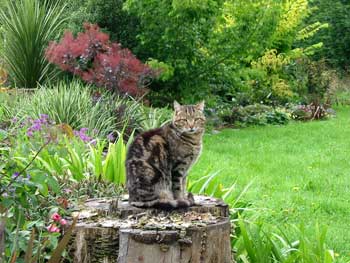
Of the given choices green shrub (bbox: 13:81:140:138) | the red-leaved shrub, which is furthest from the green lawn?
the red-leaved shrub

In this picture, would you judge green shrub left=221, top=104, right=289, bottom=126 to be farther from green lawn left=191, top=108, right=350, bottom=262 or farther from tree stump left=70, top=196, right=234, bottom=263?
tree stump left=70, top=196, right=234, bottom=263

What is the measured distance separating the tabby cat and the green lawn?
2008 millimetres

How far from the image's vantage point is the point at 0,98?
37.1 feet

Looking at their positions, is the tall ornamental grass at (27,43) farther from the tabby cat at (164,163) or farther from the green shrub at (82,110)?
the tabby cat at (164,163)

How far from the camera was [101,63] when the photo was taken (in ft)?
40.6

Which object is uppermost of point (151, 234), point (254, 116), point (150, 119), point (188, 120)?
point (254, 116)

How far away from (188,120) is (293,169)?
5636 mm

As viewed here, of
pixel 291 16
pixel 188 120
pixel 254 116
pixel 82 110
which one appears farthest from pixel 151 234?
pixel 291 16

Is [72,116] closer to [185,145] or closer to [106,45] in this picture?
[106,45]

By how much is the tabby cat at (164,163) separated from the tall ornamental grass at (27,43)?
1139 centimetres

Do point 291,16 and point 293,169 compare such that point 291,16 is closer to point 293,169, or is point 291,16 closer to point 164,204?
point 293,169

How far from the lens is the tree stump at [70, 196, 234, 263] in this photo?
4.09 m

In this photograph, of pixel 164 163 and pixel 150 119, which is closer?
pixel 164 163

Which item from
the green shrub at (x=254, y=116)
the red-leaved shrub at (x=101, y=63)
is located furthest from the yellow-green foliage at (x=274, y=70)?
the red-leaved shrub at (x=101, y=63)
